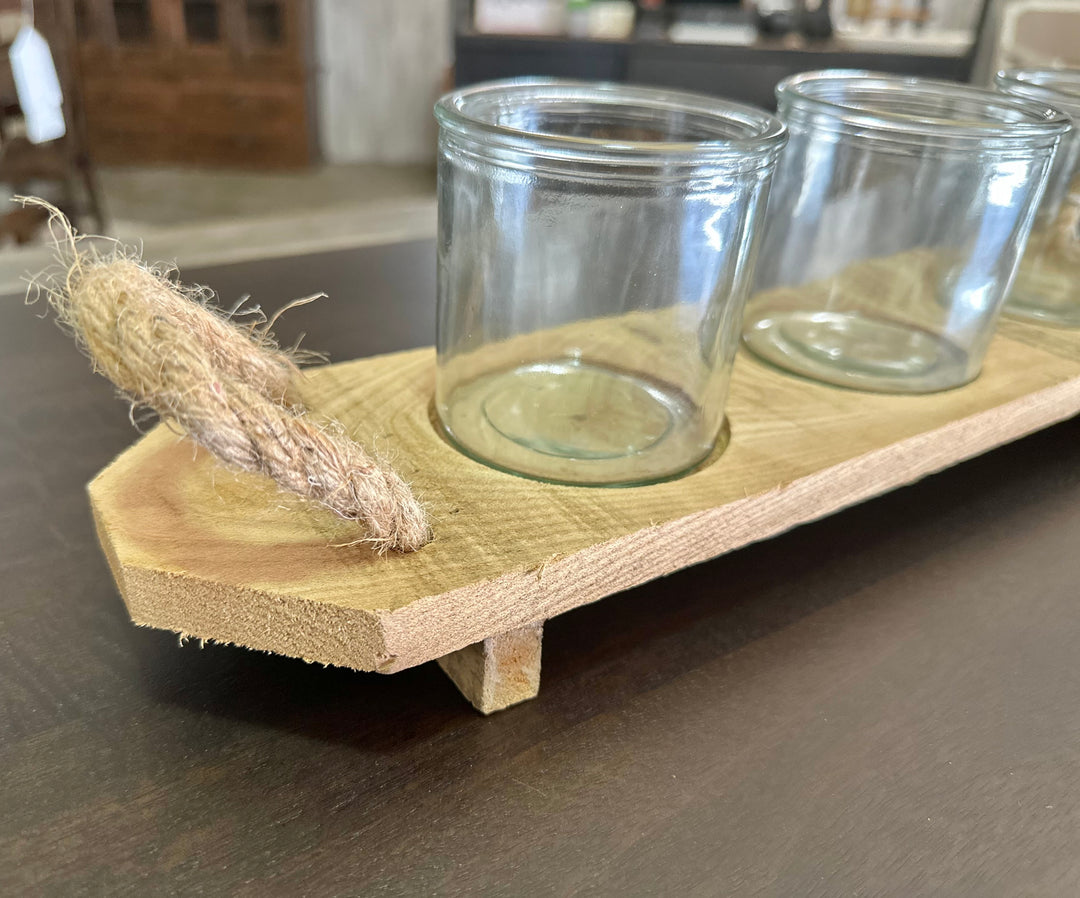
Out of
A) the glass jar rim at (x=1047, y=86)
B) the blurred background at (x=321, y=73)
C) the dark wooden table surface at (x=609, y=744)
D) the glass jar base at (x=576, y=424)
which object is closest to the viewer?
the dark wooden table surface at (x=609, y=744)

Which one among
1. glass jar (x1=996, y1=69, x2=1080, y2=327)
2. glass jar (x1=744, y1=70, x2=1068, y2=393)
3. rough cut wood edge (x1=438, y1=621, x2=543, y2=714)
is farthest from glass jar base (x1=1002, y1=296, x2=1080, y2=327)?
rough cut wood edge (x1=438, y1=621, x2=543, y2=714)

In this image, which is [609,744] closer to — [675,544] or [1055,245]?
[675,544]

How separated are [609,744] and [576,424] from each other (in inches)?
6.6

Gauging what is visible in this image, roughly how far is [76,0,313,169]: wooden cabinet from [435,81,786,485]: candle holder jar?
2.55 metres

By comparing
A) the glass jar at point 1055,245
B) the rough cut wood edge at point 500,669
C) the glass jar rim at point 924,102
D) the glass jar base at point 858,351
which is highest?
the glass jar rim at point 924,102

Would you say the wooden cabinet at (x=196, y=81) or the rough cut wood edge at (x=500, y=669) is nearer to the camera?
the rough cut wood edge at (x=500, y=669)

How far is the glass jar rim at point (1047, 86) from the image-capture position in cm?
56

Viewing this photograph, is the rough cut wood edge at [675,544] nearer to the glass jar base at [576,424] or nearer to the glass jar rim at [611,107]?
the glass jar base at [576,424]

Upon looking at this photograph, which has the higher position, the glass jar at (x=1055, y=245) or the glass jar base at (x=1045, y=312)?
the glass jar at (x=1055, y=245)

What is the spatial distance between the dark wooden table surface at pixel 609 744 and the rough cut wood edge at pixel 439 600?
0.14 ft

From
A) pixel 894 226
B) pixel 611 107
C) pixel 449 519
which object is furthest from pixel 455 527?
pixel 894 226

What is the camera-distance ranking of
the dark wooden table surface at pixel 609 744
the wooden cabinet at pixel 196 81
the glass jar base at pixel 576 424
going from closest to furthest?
the dark wooden table surface at pixel 609 744 → the glass jar base at pixel 576 424 → the wooden cabinet at pixel 196 81

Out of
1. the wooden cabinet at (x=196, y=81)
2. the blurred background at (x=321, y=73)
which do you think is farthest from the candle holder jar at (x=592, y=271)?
the wooden cabinet at (x=196, y=81)

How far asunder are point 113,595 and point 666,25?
2.40 metres
